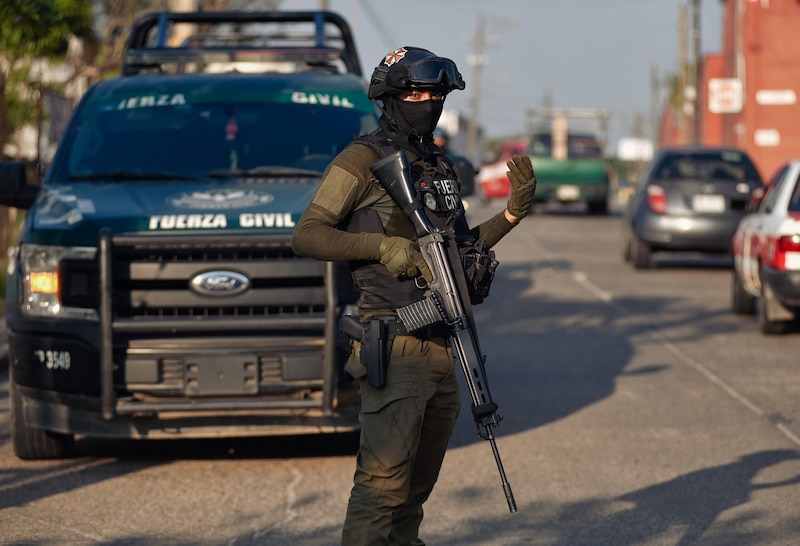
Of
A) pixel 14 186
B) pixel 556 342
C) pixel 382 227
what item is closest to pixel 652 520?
pixel 382 227

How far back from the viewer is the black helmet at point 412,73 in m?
4.66

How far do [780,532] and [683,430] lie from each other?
2.58 metres

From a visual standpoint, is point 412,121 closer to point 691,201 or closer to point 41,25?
point 41,25

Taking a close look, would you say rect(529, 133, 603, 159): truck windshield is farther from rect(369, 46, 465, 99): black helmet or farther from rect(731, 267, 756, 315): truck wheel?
rect(369, 46, 465, 99): black helmet

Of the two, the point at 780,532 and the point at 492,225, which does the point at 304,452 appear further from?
the point at 492,225

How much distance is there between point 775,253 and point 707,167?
794cm

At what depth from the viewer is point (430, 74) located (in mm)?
4660

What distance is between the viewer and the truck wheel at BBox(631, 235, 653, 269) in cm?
2039

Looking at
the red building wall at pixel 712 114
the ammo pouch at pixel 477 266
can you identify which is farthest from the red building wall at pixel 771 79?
the ammo pouch at pixel 477 266

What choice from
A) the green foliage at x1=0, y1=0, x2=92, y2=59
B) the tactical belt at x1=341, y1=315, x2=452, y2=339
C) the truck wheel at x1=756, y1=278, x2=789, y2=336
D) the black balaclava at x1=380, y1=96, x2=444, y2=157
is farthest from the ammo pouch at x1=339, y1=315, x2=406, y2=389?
the truck wheel at x1=756, y1=278, x2=789, y2=336

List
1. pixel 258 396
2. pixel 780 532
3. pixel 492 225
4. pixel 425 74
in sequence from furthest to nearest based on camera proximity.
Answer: pixel 258 396 < pixel 780 532 < pixel 492 225 < pixel 425 74

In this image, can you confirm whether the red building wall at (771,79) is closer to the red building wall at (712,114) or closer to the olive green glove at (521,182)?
the red building wall at (712,114)

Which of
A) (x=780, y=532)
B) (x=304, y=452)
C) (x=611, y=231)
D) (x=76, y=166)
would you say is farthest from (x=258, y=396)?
(x=611, y=231)

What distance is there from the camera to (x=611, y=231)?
3073 cm
